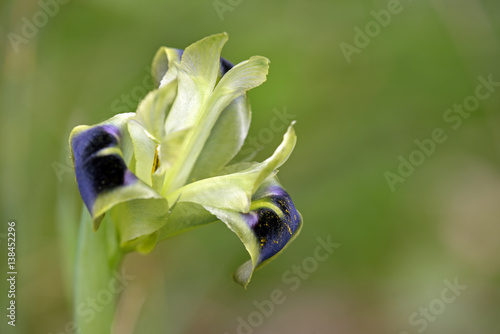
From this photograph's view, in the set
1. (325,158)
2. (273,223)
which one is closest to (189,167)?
(273,223)

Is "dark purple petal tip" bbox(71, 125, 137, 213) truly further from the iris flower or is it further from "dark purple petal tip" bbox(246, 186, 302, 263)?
"dark purple petal tip" bbox(246, 186, 302, 263)

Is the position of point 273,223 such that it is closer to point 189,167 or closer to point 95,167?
point 189,167

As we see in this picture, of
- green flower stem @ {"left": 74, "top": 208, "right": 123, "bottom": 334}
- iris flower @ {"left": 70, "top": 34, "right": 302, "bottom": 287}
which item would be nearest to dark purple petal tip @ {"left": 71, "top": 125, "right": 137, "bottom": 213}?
iris flower @ {"left": 70, "top": 34, "right": 302, "bottom": 287}

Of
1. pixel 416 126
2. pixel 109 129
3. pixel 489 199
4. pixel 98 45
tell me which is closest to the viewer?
pixel 109 129

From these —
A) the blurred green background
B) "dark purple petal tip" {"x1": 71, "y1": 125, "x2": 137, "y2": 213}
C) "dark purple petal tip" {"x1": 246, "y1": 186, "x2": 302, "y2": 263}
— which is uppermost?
"dark purple petal tip" {"x1": 71, "y1": 125, "x2": 137, "y2": 213}

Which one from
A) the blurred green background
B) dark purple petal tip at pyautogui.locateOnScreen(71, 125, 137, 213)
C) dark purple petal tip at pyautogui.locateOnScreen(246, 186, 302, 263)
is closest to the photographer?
dark purple petal tip at pyautogui.locateOnScreen(71, 125, 137, 213)

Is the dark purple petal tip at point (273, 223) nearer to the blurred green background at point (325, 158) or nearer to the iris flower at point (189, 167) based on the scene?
the iris flower at point (189, 167)

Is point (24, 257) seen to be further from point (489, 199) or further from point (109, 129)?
point (489, 199)

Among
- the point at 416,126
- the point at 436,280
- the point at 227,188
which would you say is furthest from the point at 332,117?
the point at 227,188
